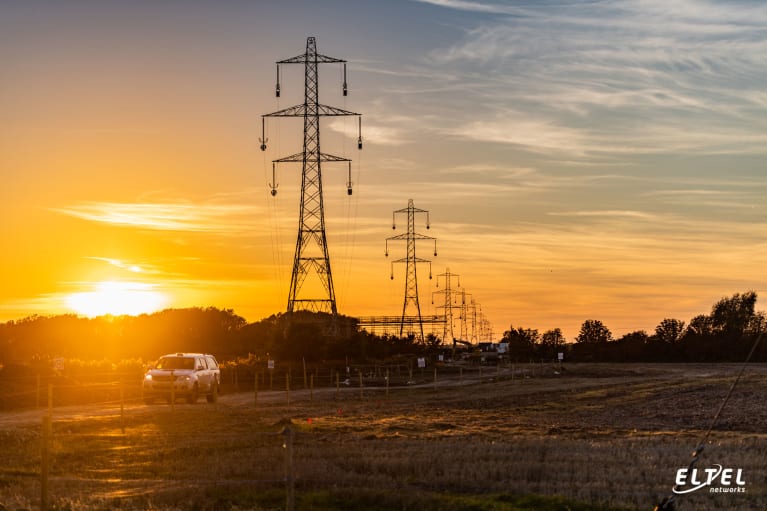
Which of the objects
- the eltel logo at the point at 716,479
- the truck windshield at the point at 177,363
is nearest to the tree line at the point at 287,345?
the truck windshield at the point at 177,363

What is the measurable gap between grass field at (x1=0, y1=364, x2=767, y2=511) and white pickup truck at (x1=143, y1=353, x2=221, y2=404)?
61.0 inches

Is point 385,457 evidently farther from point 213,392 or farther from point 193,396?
point 213,392

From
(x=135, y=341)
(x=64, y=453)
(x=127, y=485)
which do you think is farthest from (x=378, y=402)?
(x=135, y=341)

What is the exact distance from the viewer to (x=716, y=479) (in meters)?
25.3

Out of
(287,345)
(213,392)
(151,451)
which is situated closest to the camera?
(151,451)

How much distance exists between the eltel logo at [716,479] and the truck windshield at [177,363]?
116 feet

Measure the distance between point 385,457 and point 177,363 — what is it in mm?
30679

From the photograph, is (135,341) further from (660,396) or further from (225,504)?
(225,504)

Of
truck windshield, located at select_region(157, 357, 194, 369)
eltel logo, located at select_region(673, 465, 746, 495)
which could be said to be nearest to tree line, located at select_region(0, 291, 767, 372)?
truck windshield, located at select_region(157, 357, 194, 369)

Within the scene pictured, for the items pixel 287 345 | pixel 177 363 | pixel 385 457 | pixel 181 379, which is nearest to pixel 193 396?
pixel 181 379

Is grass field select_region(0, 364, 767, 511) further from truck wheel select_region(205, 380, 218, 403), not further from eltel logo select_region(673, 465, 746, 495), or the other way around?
truck wheel select_region(205, 380, 218, 403)

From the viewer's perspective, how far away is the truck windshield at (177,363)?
2271 inches

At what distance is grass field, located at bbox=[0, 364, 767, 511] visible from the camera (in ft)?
73.8

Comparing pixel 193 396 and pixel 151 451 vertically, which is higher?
pixel 193 396
